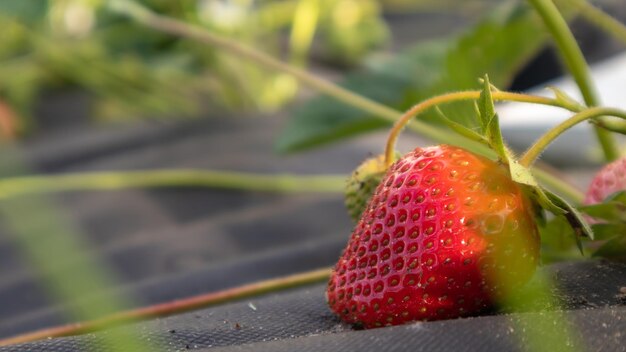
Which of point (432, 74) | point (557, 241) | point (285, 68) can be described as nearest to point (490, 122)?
point (557, 241)

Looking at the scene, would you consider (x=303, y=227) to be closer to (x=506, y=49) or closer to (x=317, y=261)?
(x=317, y=261)

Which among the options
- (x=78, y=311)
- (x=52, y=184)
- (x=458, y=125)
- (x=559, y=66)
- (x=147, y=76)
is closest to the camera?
(x=458, y=125)

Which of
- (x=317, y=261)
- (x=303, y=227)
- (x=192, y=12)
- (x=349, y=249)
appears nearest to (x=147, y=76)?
(x=192, y=12)

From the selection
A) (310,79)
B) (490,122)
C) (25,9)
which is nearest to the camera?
(490,122)

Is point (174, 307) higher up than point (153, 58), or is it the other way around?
point (153, 58)

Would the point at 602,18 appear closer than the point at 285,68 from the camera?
Yes

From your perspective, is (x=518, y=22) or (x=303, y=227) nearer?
(x=518, y=22)

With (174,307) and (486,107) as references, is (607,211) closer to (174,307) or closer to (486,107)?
(486,107)
